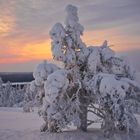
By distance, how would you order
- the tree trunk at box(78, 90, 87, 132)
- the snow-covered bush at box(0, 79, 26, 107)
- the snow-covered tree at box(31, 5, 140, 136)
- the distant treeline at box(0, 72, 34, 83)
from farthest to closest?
1. the distant treeline at box(0, 72, 34, 83)
2. the snow-covered bush at box(0, 79, 26, 107)
3. the tree trunk at box(78, 90, 87, 132)
4. the snow-covered tree at box(31, 5, 140, 136)

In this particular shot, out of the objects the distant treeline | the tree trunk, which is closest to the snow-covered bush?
the tree trunk

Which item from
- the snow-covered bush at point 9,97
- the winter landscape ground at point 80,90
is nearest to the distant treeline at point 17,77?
the snow-covered bush at point 9,97

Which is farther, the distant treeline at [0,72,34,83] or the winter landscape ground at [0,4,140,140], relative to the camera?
the distant treeline at [0,72,34,83]

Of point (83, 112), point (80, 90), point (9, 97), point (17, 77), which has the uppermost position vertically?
point (17, 77)

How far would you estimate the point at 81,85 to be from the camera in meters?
14.5

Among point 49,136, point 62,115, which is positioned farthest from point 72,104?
point 49,136

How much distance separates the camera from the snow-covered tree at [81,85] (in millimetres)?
13750

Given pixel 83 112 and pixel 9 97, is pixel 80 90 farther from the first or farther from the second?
pixel 9 97

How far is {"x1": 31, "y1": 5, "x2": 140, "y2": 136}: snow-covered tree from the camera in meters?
13.8

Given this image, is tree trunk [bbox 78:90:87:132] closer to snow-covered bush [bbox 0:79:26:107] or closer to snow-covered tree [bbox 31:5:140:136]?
snow-covered tree [bbox 31:5:140:136]

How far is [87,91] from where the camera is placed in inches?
572

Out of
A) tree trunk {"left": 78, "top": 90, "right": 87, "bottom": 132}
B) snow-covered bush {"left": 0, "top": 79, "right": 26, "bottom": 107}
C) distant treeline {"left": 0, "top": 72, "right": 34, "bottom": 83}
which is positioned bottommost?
tree trunk {"left": 78, "top": 90, "right": 87, "bottom": 132}

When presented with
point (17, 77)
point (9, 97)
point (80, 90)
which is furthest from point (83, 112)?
point (17, 77)

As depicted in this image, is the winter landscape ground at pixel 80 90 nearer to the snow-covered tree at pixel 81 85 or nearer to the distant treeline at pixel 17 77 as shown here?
the snow-covered tree at pixel 81 85
